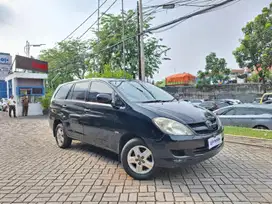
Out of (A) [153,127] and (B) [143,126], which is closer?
(A) [153,127]

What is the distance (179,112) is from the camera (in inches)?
147

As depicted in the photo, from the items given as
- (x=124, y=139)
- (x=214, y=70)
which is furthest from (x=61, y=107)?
(x=214, y=70)

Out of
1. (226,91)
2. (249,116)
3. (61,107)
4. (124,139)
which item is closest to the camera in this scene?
Answer: (124,139)

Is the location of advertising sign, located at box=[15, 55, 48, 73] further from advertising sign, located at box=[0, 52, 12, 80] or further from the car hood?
advertising sign, located at box=[0, 52, 12, 80]

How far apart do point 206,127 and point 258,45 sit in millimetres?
20350

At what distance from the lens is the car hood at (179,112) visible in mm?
3596

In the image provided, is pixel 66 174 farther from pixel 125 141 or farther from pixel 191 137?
pixel 191 137

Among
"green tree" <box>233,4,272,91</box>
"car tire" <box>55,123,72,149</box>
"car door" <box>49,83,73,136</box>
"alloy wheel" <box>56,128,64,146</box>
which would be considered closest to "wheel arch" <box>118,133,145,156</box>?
"car door" <box>49,83,73,136</box>

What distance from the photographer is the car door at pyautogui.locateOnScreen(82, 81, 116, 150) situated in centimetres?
A: 426

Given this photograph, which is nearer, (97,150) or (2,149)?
(97,150)

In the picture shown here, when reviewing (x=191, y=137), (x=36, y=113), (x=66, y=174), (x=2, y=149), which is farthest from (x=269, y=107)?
(x=36, y=113)

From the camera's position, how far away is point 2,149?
20.4 ft

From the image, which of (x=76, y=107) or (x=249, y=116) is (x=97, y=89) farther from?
(x=249, y=116)

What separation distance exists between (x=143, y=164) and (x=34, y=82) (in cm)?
1657
